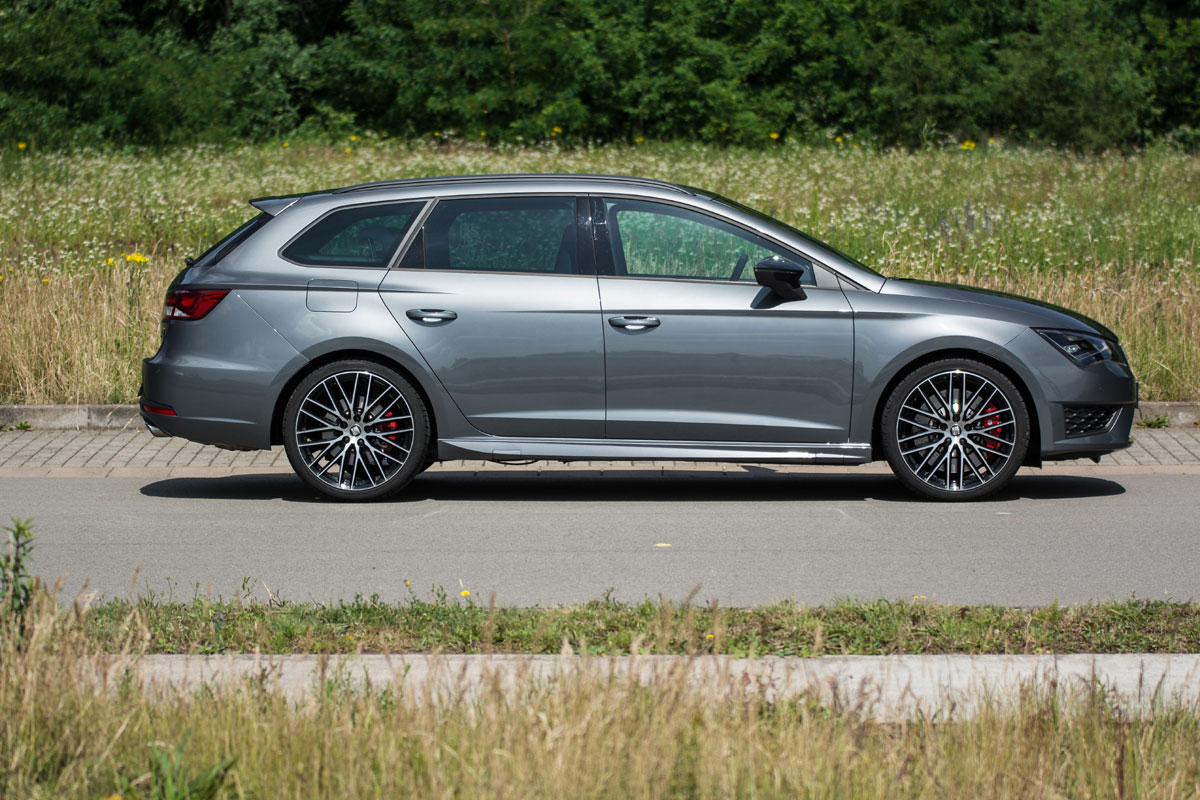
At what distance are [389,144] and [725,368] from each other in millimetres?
21748

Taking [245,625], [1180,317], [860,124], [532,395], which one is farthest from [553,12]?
[245,625]

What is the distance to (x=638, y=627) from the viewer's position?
544 centimetres

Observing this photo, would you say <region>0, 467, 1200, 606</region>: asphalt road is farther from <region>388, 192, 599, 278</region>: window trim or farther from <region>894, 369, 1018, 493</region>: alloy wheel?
<region>388, 192, 599, 278</region>: window trim

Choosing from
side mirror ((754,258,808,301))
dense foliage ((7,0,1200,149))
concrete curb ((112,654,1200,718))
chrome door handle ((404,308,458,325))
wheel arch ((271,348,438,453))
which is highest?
dense foliage ((7,0,1200,149))

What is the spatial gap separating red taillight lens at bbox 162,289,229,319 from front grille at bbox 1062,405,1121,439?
4.72m

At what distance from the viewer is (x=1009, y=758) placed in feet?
12.3

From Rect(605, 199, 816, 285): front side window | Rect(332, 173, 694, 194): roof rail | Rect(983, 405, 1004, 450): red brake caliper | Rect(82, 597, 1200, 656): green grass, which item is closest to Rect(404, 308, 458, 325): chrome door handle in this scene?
Rect(332, 173, 694, 194): roof rail

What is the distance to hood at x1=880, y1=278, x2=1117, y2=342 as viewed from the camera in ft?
27.7

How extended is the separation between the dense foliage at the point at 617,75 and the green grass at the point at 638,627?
27.9 metres

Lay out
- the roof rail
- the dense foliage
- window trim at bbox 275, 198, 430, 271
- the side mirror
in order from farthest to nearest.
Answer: the dense foliage → the roof rail → window trim at bbox 275, 198, 430, 271 → the side mirror

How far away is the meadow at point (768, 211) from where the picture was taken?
11969 millimetres

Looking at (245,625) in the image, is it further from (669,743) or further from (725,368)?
(725,368)

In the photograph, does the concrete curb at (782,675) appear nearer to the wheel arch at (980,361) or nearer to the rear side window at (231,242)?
the wheel arch at (980,361)

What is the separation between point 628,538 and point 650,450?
83 cm
